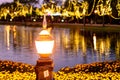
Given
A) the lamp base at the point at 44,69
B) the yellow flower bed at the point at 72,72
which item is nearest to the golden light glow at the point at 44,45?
the lamp base at the point at 44,69

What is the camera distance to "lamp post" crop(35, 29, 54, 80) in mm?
7422

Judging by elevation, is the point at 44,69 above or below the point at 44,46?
below

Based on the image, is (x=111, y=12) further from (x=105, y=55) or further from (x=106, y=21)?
(x=105, y=55)

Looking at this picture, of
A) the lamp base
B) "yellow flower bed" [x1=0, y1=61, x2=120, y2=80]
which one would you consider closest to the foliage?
"yellow flower bed" [x1=0, y1=61, x2=120, y2=80]

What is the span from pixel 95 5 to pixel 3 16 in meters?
66.2

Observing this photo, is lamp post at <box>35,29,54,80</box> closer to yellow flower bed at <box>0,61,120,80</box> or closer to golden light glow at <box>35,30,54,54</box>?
golden light glow at <box>35,30,54,54</box>

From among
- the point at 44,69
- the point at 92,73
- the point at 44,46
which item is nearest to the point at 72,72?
the point at 92,73

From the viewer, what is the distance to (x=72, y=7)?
281 ft

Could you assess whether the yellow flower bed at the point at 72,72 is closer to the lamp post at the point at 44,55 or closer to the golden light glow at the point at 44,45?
the lamp post at the point at 44,55

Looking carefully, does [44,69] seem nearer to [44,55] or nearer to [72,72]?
[44,55]

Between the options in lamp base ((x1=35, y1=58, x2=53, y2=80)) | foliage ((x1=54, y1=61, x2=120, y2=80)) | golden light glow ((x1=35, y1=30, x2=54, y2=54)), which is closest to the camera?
golden light glow ((x1=35, y1=30, x2=54, y2=54))

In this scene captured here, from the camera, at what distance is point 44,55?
295 inches

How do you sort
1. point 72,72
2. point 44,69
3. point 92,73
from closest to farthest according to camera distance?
1. point 44,69
2. point 92,73
3. point 72,72

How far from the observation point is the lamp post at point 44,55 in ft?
24.3
